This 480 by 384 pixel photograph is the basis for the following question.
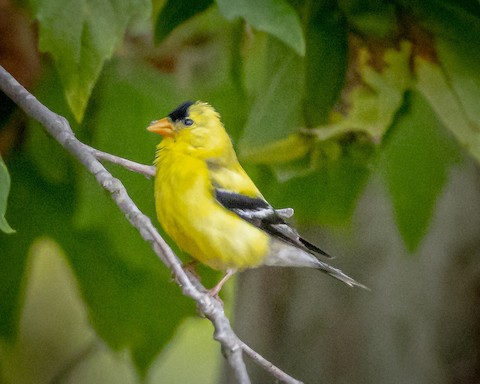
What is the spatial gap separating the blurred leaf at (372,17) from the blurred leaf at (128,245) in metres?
0.25

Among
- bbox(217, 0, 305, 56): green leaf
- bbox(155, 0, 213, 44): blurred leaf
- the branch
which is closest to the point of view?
the branch

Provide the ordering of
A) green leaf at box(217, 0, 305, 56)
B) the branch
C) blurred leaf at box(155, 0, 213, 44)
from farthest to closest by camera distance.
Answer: blurred leaf at box(155, 0, 213, 44) → green leaf at box(217, 0, 305, 56) → the branch

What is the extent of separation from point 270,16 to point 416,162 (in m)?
0.33

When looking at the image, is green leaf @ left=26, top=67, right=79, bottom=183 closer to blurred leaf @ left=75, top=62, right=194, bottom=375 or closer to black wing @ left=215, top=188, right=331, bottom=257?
blurred leaf @ left=75, top=62, right=194, bottom=375

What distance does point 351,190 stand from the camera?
98 cm

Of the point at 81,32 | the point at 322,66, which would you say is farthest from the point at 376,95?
the point at 81,32

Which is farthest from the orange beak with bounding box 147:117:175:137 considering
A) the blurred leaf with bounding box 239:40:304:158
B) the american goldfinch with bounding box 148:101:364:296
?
the blurred leaf with bounding box 239:40:304:158

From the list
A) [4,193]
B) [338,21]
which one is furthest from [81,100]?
[338,21]

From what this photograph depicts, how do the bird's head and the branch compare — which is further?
the bird's head

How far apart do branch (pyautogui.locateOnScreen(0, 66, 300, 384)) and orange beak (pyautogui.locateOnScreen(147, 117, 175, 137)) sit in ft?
0.18

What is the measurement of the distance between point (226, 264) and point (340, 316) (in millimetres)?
346

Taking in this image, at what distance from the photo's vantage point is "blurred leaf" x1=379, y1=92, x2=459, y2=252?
95cm

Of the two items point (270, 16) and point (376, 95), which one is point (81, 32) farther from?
point (376, 95)

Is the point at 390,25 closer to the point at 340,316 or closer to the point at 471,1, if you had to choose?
the point at 471,1
